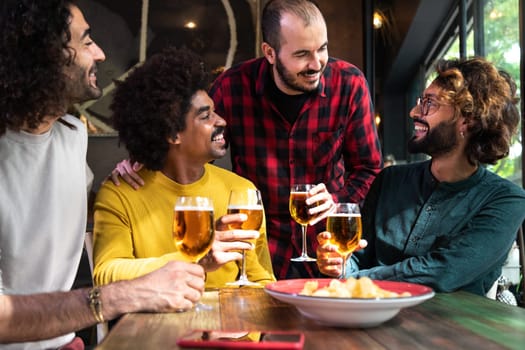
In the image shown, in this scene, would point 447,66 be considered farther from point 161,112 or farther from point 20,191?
point 20,191

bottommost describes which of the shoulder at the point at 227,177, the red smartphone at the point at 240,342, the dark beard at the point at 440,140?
the red smartphone at the point at 240,342

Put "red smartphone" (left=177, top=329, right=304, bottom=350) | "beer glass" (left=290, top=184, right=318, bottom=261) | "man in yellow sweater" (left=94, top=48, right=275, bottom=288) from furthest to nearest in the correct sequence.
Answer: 1. "man in yellow sweater" (left=94, top=48, right=275, bottom=288)
2. "beer glass" (left=290, top=184, right=318, bottom=261)
3. "red smartphone" (left=177, top=329, right=304, bottom=350)

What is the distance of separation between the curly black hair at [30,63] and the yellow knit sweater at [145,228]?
32 cm

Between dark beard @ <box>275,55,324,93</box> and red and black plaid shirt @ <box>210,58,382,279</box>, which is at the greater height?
dark beard @ <box>275,55,324,93</box>

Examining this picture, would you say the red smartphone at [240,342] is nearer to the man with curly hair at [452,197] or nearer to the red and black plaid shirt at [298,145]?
the man with curly hair at [452,197]

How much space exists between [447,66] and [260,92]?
77cm

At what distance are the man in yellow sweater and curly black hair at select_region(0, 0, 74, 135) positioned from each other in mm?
348

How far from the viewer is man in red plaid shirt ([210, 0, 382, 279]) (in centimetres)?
260

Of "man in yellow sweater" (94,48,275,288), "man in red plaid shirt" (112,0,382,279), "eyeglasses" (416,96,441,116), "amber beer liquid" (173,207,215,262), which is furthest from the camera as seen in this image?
"man in red plaid shirt" (112,0,382,279)

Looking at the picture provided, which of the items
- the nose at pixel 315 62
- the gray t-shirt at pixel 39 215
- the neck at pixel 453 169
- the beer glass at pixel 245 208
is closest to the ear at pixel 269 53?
the nose at pixel 315 62

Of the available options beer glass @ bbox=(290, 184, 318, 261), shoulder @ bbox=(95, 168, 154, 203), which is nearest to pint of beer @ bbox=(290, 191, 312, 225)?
beer glass @ bbox=(290, 184, 318, 261)

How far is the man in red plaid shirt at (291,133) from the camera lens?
8.52 ft

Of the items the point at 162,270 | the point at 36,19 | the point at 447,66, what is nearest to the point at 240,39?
the point at 447,66

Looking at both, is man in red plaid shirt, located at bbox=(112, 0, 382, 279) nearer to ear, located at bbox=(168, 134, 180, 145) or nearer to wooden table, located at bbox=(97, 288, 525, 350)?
ear, located at bbox=(168, 134, 180, 145)
